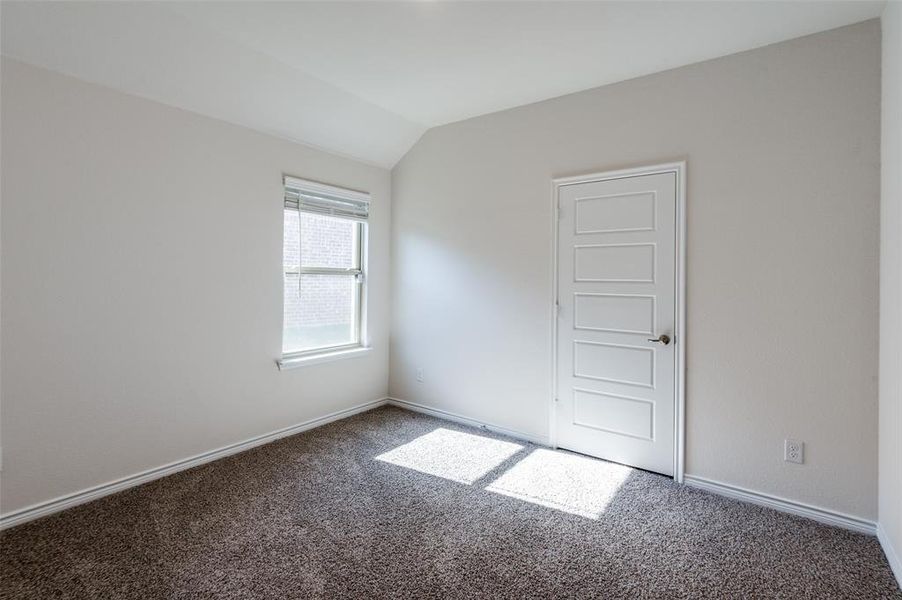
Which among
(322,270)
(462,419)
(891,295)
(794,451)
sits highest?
(322,270)

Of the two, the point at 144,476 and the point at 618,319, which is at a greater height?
the point at 618,319

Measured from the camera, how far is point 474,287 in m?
3.78

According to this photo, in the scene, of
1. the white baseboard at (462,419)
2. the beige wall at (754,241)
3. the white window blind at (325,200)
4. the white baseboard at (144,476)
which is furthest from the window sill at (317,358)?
the beige wall at (754,241)

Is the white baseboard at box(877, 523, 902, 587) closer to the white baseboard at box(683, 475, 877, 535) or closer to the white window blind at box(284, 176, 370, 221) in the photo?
the white baseboard at box(683, 475, 877, 535)

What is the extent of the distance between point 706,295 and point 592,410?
3.56 feet

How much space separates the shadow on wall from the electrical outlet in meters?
0.88

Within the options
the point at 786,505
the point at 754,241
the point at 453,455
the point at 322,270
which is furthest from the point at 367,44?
the point at 786,505

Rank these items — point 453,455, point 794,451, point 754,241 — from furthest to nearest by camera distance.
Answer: point 453,455 < point 754,241 < point 794,451

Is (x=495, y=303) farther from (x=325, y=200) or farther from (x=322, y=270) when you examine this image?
(x=325, y=200)

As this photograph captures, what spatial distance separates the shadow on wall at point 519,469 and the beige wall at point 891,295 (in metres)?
1.22

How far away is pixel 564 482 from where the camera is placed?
2785 millimetres

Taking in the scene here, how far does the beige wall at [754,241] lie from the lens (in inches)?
90.4

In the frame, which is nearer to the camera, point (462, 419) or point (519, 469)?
point (519, 469)

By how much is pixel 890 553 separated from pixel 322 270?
12.6ft
